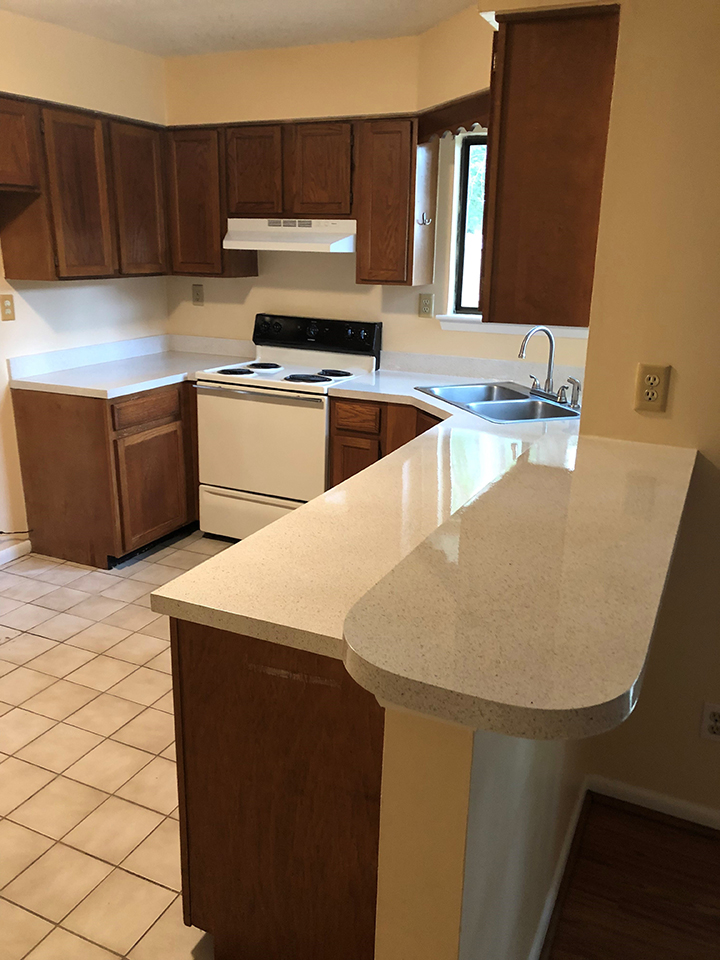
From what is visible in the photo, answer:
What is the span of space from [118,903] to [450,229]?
316 cm

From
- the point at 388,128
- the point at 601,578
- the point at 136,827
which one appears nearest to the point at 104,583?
the point at 136,827

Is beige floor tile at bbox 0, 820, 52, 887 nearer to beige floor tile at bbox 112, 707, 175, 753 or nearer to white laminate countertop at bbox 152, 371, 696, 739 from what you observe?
beige floor tile at bbox 112, 707, 175, 753

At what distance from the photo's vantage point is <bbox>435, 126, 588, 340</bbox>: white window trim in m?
3.68

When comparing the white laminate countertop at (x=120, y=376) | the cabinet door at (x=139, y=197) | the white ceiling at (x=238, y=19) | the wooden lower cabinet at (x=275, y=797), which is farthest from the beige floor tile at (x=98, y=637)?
the white ceiling at (x=238, y=19)

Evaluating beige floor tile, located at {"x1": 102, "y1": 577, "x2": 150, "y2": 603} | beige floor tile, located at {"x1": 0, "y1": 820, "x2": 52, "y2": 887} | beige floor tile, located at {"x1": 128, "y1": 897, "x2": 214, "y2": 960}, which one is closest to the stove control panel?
beige floor tile, located at {"x1": 102, "y1": 577, "x2": 150, "y2": 603}

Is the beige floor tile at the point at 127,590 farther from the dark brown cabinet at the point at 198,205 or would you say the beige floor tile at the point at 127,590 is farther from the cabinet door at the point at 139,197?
the dark brown cabinet at the point at 198,205

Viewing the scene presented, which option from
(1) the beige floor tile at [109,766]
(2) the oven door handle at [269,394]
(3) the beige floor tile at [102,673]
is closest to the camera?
(1) the beige floor tile at [109,766]

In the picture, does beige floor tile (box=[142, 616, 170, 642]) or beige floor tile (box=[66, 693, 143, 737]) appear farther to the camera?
beige floor tile (box=[142, 616, 170, 642])

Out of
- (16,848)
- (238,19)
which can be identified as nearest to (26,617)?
(16,848)

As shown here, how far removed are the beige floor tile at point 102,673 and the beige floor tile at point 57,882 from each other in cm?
80

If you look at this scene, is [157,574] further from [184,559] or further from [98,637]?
[98,637]

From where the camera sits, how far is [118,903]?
1.83 meters

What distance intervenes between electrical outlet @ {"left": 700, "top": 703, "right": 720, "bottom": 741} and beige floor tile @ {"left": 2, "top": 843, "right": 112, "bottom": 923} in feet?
5.31

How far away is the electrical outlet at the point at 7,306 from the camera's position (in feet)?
11.8
